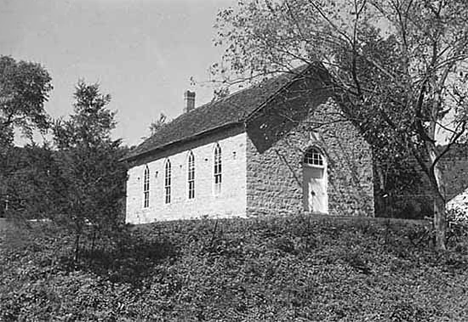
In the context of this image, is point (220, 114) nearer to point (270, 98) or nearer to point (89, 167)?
point (270, 98)

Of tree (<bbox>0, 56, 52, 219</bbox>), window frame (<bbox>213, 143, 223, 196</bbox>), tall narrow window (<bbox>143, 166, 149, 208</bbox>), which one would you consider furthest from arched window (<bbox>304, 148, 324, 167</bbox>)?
tree (<bbox>0, 56, 52, 219</bbox>)

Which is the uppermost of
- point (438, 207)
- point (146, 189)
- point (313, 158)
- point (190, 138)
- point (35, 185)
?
point (190, 138)

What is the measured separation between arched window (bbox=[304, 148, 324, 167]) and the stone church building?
4 cm

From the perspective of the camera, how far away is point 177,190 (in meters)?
29.1

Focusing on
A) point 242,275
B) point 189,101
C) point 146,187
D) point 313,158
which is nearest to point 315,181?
point 313,158

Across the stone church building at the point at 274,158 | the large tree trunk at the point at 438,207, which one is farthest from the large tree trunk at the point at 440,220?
the stone church building at the point at 274,158

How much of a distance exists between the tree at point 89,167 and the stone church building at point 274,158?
780 centimetres

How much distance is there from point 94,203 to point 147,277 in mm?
2425

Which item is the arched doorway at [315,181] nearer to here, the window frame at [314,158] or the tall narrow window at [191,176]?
the window frame at [314,158]

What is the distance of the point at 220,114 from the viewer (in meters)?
27.9

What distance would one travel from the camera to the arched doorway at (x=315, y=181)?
83.8ft

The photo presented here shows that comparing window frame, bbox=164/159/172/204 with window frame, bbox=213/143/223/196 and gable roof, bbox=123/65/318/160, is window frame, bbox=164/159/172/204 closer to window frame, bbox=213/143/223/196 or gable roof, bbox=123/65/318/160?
gable roof, bbox=123/65/318/160

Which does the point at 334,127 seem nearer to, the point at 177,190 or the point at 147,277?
the point at 177,190

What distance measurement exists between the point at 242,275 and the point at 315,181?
9917mm
